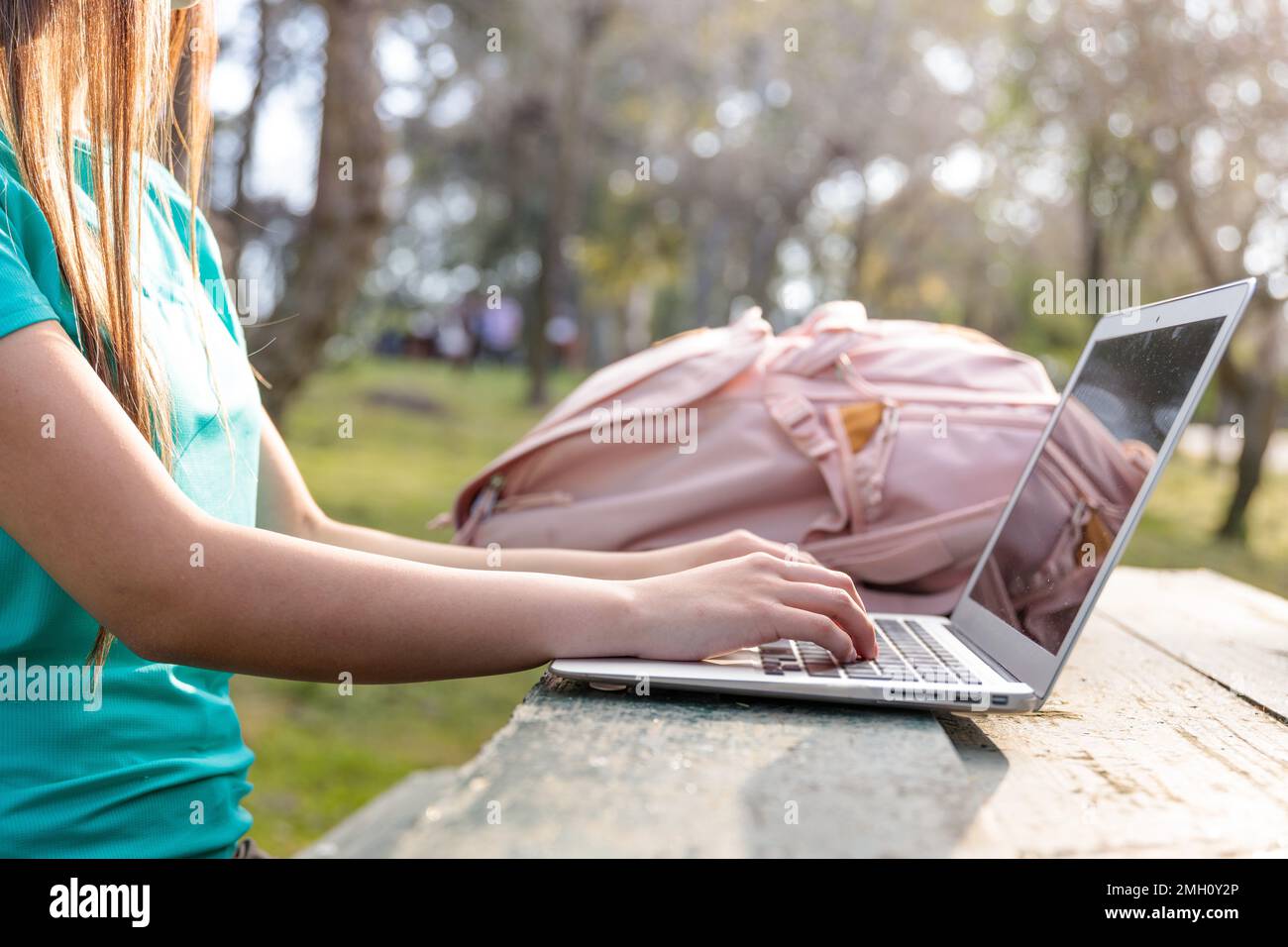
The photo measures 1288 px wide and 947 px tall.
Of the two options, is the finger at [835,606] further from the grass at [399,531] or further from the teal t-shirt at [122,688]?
the teal t-shirt at [122,688]

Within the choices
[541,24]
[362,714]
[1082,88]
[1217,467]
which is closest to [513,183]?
[541,24]

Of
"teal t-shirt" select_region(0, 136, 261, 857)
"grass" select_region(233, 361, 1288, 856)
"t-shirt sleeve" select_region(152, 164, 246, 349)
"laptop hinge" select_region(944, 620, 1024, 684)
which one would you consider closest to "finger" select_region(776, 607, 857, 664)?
"laptop hinge" select_region(944, 620, 1024, 684)

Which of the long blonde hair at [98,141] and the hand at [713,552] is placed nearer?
the long blonde hair at [98,141]

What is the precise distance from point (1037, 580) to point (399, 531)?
644 centimetres

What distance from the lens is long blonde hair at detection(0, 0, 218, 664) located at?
1122 millimetres

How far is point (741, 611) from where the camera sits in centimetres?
114

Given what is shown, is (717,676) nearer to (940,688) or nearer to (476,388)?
(940,688)

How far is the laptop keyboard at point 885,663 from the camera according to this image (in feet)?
3.82

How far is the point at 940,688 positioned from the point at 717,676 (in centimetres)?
22

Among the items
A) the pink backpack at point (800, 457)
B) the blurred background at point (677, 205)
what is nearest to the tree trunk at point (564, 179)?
the blurred background at point (677, 205)

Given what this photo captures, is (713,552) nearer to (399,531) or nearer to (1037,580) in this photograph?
(1037,580)

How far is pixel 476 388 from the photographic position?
1550 cm

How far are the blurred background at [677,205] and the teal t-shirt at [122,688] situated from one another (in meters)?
1.35

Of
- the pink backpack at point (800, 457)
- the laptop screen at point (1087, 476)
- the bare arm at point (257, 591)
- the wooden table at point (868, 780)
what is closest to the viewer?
the wooden table at point (868, 780)
